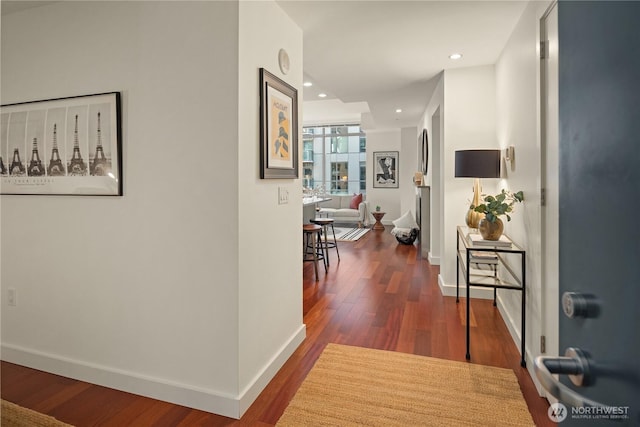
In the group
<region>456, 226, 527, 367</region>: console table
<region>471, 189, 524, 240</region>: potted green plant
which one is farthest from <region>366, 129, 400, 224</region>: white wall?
<region>471, 189, 524, 240</region>: potted green plant

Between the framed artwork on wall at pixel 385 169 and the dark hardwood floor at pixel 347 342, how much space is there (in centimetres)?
554

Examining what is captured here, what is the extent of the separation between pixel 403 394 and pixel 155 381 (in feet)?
4.70

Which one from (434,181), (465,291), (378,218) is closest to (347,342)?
(465,291)

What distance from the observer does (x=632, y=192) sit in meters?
0.52

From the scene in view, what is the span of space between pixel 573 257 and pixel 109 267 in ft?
7.66

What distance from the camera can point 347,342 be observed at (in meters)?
2.84

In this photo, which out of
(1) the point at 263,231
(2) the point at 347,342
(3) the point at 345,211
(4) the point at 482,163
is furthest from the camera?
(3) the point at 345,211

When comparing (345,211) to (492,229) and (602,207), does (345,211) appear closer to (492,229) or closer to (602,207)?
(492,229)

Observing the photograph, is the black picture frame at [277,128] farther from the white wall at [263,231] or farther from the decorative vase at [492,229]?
the decorative vase at [492,229]

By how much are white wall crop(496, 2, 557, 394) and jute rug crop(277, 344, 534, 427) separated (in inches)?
16.1

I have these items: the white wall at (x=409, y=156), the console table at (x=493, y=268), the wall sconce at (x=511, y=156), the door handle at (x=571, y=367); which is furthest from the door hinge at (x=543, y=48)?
the white wall at (x=409, y=156)

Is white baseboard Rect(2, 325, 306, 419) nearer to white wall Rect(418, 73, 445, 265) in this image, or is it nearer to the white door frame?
the white door frame

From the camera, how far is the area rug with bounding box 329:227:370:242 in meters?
7.86

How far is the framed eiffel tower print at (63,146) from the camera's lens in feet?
7.09
